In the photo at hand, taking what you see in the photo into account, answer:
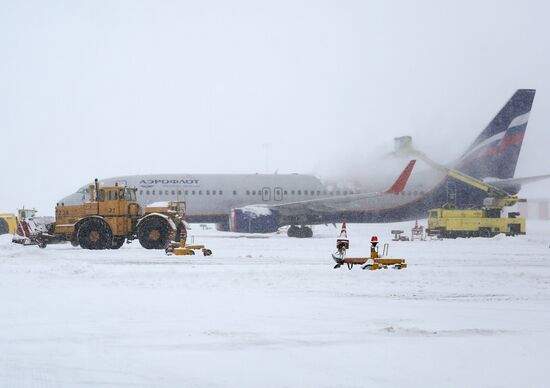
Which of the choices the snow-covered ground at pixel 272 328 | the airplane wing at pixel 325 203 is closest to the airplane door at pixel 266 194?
the airplane wing at pixel 325 203

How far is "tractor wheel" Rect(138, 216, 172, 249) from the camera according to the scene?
22594 millimetres

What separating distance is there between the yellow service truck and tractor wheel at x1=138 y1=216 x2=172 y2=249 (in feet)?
57.0

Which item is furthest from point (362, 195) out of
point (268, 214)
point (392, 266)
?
point (392, 266)

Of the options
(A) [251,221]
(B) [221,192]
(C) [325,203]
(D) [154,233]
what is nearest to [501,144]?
(C) [325,203]

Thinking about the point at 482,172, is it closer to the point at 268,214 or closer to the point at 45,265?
the point at 268,214

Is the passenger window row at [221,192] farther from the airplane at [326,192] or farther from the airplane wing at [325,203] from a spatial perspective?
the airplane wing at [325,203]

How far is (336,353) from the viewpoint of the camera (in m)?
6.67

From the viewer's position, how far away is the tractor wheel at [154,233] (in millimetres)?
22594

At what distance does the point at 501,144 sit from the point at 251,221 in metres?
17.6

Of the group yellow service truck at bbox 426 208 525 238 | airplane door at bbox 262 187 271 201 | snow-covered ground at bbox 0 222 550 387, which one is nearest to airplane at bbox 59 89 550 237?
airplane door at bbox 262 187 271 201

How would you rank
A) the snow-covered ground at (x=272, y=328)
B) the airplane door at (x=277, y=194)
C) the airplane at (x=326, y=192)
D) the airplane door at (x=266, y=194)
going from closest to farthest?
the snow-covered ground at (x=272, y=328) → the airplane at (x=326, y=192) → the airplane door at (x=266, y=194) → the airplane door at (x=277, y=194)

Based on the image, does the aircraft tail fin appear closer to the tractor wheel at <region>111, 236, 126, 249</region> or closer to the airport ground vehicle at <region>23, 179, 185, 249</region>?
the airport ground vehicle at <region>23, 179, 185, 249</region>

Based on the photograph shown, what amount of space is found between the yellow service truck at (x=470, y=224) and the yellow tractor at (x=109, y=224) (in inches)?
672

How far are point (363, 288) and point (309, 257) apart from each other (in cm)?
745
